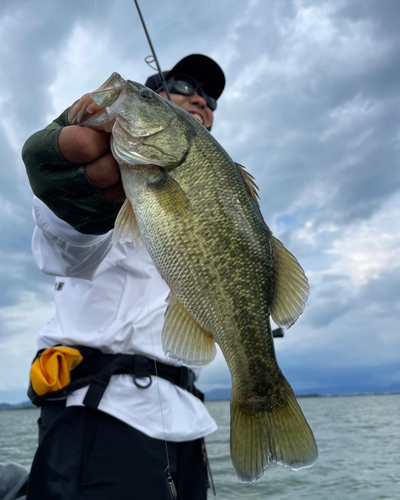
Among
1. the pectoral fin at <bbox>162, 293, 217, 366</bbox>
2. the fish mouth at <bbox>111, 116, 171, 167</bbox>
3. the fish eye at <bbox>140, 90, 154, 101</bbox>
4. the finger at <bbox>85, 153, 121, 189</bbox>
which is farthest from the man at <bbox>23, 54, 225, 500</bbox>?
the pectoral fin at <bbox>162, 293, 217, 366</bbox>

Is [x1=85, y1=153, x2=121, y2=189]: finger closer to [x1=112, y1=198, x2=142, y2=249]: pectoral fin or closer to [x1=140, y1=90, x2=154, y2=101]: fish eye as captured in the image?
[x1=112, y1=198, x2=142, y2=249]: pectoral fin

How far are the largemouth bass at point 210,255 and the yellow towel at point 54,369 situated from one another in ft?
3.51

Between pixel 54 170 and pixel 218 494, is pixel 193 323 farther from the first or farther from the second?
pixel 218 494

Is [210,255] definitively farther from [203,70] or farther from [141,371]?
[203,70]

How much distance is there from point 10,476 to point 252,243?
2.99 m

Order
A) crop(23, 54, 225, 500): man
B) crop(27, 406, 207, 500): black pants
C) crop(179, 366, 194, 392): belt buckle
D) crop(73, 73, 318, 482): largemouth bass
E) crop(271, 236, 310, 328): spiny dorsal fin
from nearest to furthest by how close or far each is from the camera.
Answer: crop(73, 73, 318, 482): largemouth bass
crop(271, 236, 310, 328): spiny dorsal fin
crop(23, 54, 225, 500): man
crop(27, 406, 207, 500): black pants
crop(179, 366, 194, 392): belt buckle

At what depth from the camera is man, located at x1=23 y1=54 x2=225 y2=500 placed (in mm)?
2312

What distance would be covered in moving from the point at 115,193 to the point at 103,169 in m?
0.17

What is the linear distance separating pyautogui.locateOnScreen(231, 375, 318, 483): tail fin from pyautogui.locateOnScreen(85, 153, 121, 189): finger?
3.76 ft

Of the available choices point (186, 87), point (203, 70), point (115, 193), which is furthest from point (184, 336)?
point (203, 70)

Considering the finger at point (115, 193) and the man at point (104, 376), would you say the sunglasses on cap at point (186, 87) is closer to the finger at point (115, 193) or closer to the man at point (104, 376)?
the man at point (104, 376)

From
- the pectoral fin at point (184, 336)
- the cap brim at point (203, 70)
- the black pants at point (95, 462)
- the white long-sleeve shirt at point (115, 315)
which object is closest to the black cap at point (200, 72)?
the cap brim at point (203, 70)

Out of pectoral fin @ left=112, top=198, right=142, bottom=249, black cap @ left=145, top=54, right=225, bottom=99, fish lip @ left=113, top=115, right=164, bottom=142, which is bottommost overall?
pectoral fin @ left=112, top=198, right=142, bottom=249

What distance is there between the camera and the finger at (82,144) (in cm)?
184
